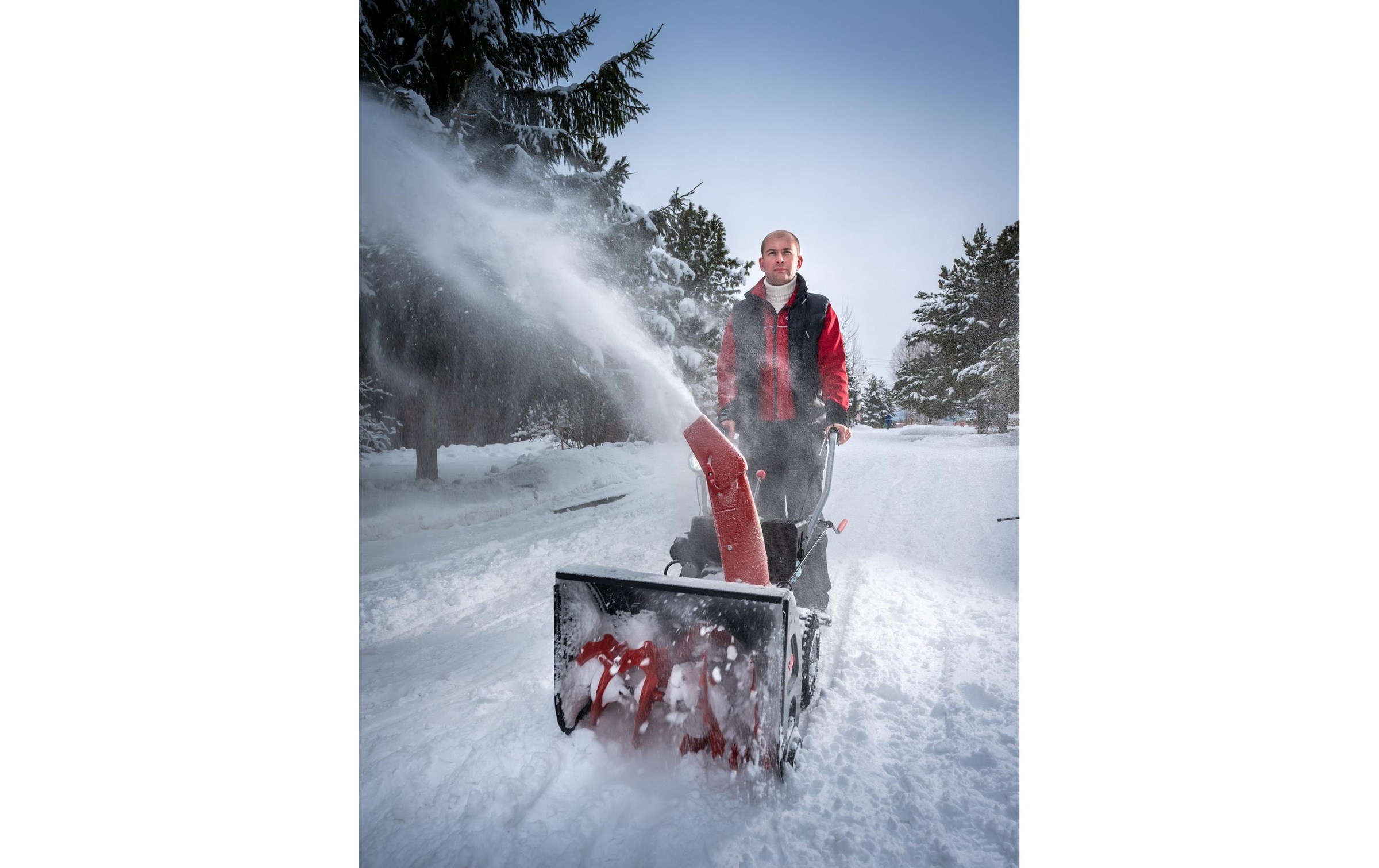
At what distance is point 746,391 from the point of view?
5.93 feet

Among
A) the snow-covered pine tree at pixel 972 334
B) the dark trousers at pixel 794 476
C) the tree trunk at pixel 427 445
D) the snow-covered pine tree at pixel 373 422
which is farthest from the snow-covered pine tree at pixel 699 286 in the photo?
the snow-covered pine tree at pixel 373 422

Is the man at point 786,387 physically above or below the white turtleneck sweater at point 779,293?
below

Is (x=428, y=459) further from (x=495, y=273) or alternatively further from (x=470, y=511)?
(x=495, y=273)

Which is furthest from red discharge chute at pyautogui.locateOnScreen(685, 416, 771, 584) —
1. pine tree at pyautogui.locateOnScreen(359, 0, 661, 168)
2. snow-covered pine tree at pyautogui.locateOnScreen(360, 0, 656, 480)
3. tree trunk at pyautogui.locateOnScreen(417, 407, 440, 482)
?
pine tree at pyautogui.locateOnScreen(359, 0, 661, 168)

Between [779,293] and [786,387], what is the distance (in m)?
0.34

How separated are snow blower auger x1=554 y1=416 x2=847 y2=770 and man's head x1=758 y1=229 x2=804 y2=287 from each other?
66 cm

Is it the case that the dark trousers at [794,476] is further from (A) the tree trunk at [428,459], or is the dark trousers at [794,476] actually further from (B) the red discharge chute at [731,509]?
(A) the tree trunk at [428,459]

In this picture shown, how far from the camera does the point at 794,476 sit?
6.17 ft

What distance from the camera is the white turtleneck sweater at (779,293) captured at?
65.9 inches
